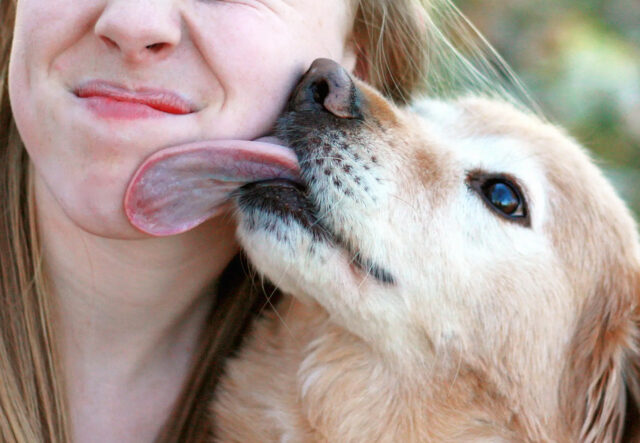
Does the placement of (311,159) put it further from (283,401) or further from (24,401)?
(24,401)

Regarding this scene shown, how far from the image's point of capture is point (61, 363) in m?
2.23

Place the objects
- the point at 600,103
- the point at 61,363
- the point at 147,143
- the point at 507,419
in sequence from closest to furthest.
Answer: the point at 147,143
the point at 507,419
the point at 61,363
the point at 600,103

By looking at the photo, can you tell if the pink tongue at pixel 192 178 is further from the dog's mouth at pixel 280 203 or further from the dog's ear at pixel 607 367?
the dog's ear at pixel 607 367

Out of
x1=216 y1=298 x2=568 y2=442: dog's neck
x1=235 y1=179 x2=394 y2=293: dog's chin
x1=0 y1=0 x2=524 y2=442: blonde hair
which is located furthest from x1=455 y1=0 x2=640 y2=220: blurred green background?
x1=235 y1=179 x2=394 y2=293: dog's chin

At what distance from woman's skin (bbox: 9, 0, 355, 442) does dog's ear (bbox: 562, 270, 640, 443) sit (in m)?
0.98

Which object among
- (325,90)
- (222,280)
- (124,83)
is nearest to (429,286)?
(325,90)

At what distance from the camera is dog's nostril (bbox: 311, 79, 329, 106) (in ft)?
6.39

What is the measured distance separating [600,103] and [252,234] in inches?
164

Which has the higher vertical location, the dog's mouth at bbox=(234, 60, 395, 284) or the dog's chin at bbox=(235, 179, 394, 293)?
the dog's mouth at bbox=(234, 60, 395, 284)

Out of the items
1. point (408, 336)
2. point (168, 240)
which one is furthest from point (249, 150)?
point (408, 336)

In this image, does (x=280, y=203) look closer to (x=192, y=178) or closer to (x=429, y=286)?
(x=192, y=178)

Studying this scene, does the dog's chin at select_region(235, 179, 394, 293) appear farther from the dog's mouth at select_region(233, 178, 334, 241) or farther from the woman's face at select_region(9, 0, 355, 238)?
the woman's face at select_region(9, 0, 355, 238)

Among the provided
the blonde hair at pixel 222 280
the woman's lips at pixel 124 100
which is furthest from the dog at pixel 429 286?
the woman's lips at pixel 124 100

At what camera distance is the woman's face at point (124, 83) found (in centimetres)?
179
